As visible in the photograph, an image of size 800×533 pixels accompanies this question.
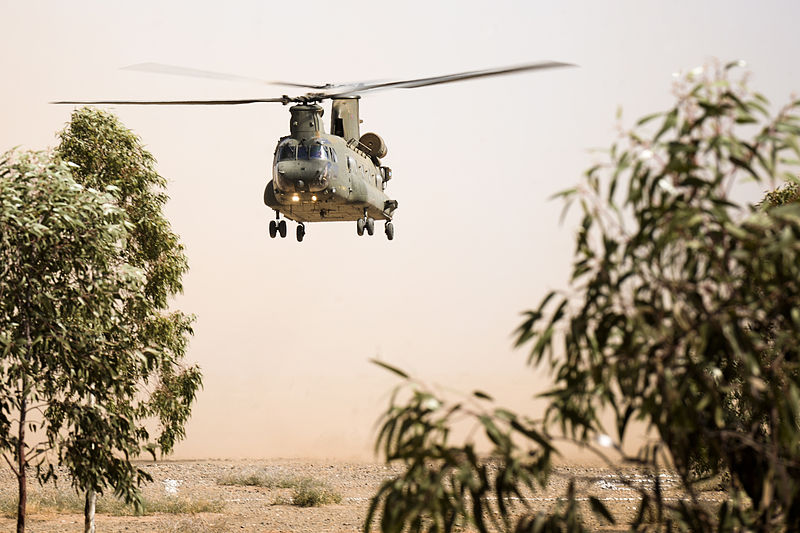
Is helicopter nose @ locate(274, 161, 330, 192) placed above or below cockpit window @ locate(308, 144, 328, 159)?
below

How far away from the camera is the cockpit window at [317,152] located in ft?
63.3

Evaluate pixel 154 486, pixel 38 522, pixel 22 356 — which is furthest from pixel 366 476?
pixel 22 356

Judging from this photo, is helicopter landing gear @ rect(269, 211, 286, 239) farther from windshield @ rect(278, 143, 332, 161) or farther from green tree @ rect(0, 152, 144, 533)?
green tree @ rect(0, 152, 144, 533)

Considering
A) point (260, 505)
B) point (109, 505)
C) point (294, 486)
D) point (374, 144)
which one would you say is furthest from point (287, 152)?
point (294, 486)

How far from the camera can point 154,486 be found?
97.9ft

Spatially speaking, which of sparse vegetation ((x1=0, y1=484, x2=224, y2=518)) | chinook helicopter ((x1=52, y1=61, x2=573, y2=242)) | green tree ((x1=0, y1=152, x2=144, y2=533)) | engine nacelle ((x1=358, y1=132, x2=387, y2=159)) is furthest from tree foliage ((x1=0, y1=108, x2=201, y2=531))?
engine nacelle ((x1=358, y1=132, x2=387, y2=159))

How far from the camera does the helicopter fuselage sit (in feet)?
63.0

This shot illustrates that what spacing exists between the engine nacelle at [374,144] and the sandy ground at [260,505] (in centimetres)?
982

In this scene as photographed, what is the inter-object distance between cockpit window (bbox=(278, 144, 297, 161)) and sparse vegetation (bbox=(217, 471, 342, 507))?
9719 mm

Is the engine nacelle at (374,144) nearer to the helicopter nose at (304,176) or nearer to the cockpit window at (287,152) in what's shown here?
the cockpit window at (287,152)

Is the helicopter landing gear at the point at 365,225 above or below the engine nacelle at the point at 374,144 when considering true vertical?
below

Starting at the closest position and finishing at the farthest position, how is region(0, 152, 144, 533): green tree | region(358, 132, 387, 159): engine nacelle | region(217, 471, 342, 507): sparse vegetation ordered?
region(0, 152, 144, 533): green tree → region(217, 471, 342, 507): sparse vegetation → region(358, 132, 387, 159): engine nacelle

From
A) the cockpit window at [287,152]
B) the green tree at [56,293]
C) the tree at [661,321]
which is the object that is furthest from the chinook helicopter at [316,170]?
the tree at [661,321]

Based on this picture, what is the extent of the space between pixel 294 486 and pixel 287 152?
12692 mm
